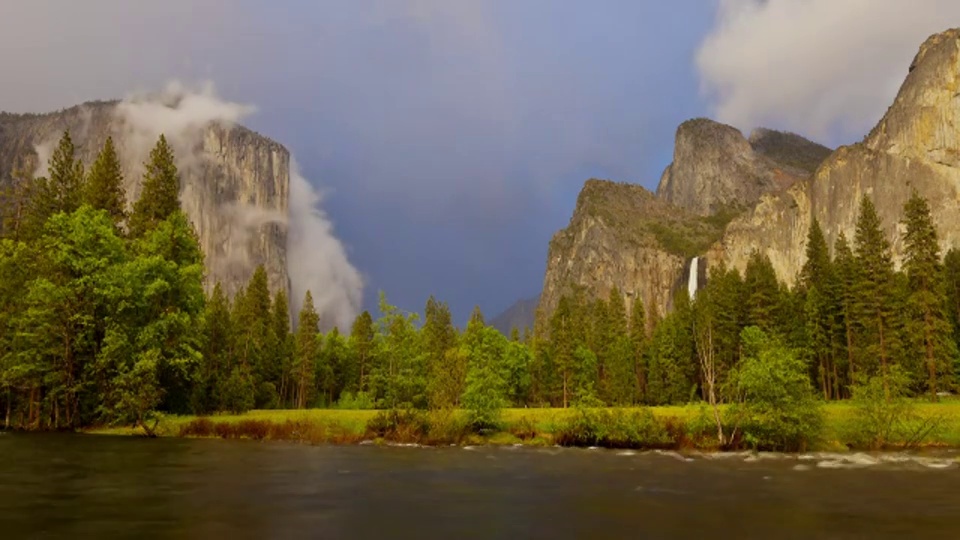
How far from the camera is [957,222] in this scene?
16475cm

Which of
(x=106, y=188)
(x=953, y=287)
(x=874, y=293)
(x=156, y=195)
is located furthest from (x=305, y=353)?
(x=953, y=287)

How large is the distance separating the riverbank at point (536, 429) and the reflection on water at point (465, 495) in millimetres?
5691

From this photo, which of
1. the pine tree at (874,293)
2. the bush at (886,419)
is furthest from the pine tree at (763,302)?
the bush at (886,419)

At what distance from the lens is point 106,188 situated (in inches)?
2466

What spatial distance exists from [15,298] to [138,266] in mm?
10337

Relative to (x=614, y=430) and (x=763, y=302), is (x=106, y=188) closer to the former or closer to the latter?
(x=614, y=430)

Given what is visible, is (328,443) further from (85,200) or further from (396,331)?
(85,200)

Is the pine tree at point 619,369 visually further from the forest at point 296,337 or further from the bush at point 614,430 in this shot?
the bush at point 614,430

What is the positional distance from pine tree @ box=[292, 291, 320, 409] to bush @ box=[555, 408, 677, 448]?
2357 inches

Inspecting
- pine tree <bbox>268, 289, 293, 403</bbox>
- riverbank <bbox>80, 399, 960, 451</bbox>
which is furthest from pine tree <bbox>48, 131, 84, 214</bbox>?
pine tree <bbox>268, 289, 293, 403</bbox>

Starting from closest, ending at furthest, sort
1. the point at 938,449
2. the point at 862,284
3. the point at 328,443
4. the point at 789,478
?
the point at 789,478 → the point at 938,449 → the point at 328,443 → the point at 862,284

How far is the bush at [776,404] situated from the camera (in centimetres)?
3431

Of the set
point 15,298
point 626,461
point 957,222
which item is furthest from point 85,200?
point 957,222

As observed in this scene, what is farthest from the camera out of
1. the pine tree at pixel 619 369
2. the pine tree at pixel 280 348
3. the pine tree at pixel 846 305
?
the pine tree at pixel 619 369
